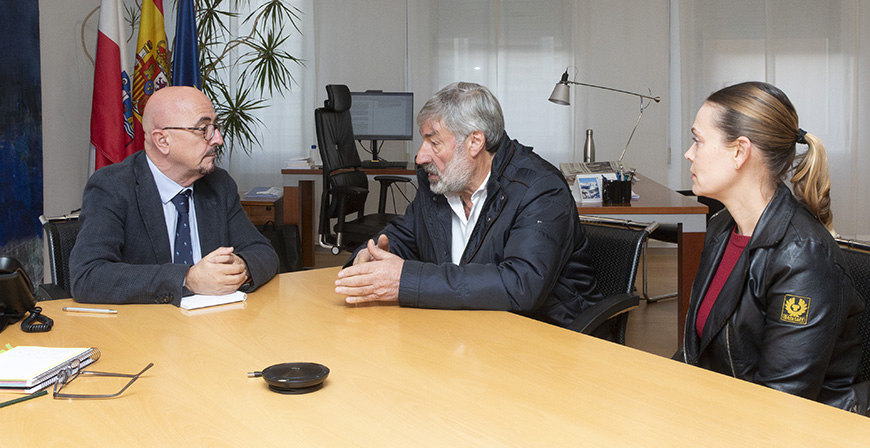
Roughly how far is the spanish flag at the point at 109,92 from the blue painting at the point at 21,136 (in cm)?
42

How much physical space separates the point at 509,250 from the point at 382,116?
4546mm

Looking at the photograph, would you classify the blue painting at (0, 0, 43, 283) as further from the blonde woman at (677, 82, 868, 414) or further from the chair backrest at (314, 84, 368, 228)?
the blonde woman at (677, 82, 868, 414)

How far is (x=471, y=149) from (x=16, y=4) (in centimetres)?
237

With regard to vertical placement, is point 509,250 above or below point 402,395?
above

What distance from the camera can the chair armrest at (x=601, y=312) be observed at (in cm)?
193

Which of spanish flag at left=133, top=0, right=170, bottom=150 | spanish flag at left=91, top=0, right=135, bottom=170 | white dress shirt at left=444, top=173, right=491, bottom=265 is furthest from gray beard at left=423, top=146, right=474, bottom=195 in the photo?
spanish flag at left=133, top=0, right=170, bottom=150

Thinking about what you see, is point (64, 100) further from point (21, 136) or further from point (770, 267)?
point (770, 267)

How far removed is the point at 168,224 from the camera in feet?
7.50

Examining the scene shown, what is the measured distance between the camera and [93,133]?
3973 mm

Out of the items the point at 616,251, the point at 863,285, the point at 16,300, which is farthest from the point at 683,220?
the point at 16,300

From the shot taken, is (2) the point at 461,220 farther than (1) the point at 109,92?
No

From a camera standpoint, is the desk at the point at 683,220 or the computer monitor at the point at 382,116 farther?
the computer monitor at the point at 382,116

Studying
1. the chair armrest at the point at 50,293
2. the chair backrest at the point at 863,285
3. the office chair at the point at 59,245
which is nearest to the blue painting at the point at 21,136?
the office chair at the point at 59,245

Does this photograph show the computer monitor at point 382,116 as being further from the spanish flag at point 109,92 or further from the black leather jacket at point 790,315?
the black leather jacket at point 790,315
